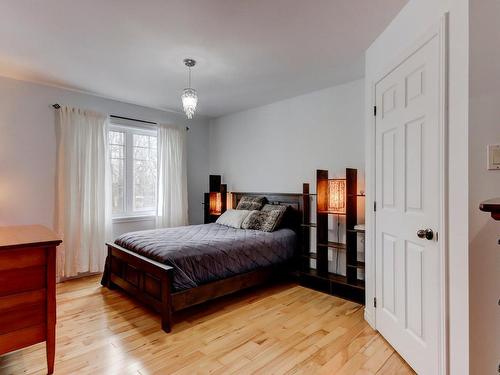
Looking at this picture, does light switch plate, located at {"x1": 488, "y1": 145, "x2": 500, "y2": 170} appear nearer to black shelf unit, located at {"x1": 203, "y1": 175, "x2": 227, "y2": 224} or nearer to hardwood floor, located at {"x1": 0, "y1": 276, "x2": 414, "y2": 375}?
hardwood floor, located at {"x1": 0, "y1": 276, "x2": 414, "y2": 375}

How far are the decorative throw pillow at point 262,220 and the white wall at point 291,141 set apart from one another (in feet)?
1.80

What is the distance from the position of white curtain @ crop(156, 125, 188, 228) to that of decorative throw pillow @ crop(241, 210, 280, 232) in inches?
56.0

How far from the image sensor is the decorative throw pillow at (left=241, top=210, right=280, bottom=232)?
12.1 ft

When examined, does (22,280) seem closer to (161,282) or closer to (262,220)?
(161,282)

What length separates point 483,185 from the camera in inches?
53.7

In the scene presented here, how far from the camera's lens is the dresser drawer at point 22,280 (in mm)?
1640

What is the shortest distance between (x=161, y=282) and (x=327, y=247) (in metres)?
1.96

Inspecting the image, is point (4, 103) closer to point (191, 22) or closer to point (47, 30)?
point (47, 30)

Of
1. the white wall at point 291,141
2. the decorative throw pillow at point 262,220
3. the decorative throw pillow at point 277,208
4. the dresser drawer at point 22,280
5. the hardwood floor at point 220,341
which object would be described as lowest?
the hardwood floor at point 220,341

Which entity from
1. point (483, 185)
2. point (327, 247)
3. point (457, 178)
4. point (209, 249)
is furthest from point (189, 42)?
point (327, 247)

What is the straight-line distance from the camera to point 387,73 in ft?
7.20

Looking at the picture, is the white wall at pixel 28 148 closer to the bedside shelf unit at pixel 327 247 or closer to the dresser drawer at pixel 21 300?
the dresser drawer at pixel 21 300

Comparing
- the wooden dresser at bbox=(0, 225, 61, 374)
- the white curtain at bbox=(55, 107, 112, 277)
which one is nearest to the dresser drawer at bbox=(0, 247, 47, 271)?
the wooden dresser at bbox=(0, 225, 61, 374)

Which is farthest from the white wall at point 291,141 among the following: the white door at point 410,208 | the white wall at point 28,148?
the white wall at point 28,148
